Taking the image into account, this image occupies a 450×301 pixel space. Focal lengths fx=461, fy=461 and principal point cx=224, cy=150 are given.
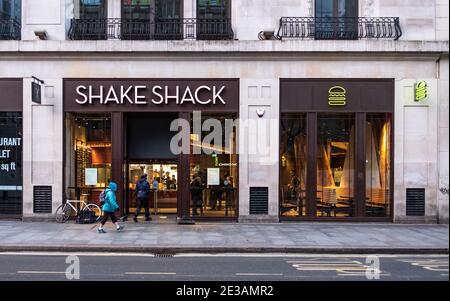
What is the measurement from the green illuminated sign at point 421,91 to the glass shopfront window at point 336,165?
2.23 m

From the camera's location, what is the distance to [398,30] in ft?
51.9

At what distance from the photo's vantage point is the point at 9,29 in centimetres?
1612

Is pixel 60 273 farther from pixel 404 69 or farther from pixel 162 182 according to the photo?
pixel 404 69

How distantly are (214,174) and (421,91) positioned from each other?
7.51 meters

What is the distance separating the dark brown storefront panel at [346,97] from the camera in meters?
15.9

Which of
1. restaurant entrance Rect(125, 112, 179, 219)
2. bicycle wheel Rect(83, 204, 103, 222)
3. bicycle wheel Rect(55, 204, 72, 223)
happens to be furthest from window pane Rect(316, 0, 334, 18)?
bicycle wheel Rect(55, 204, 72, 223)

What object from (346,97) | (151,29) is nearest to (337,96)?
(346,97)

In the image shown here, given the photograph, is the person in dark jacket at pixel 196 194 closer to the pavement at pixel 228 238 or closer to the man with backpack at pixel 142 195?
the pavement at pixel 228 238

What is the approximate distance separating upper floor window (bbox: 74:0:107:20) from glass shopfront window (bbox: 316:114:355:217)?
A: 8507 mm

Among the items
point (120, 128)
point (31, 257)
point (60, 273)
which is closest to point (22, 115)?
point (120, 128)

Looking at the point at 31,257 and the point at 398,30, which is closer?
the point at 31,257

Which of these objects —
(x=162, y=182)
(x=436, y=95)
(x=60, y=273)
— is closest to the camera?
(x=60, y=273)

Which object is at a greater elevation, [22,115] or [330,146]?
[22,115]

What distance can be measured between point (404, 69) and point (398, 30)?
135 cm
